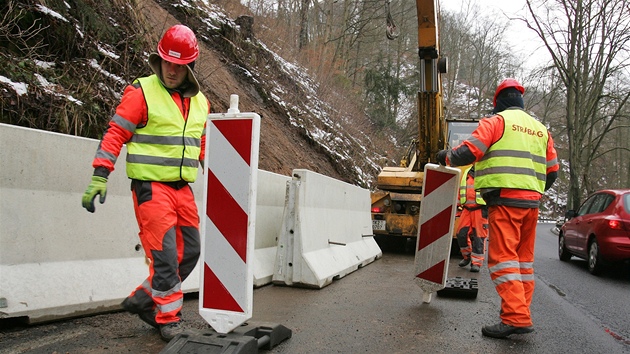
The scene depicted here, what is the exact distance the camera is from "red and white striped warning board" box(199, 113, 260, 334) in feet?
10.0

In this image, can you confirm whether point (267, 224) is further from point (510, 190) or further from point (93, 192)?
point (93, 192)

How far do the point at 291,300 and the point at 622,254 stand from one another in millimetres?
6623

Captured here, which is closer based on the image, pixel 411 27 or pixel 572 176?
pixel 572 176

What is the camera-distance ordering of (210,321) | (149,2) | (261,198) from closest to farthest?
(210,321) → (261,198) → (149,2)

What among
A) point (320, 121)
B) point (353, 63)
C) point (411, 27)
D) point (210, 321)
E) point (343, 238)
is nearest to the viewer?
point (210, 321)

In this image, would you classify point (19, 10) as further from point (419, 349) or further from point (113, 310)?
point (419, 349)

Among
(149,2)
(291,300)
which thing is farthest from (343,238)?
(149,2)

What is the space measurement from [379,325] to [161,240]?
195cm

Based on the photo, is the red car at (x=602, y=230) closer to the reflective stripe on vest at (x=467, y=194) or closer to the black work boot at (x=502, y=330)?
the reflective stripe on vest at (x=467, y=194)

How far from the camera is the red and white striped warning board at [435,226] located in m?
5.09

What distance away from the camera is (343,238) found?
741cm

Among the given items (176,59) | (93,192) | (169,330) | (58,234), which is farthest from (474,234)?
(93,192)

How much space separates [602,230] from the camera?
9.28 meters

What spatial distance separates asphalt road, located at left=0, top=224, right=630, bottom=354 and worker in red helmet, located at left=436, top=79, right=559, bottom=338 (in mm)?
362
